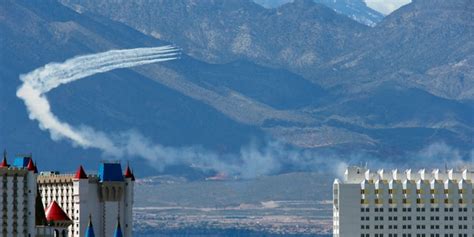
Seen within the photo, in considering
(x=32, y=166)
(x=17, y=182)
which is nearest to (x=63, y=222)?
(x=32, y=166)

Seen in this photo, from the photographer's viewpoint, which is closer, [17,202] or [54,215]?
[17,202]

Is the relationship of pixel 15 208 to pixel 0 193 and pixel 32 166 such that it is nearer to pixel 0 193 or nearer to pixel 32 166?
pixel 0 193

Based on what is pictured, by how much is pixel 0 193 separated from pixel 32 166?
19.7 metres

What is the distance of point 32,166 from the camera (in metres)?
199

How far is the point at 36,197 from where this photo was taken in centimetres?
18738

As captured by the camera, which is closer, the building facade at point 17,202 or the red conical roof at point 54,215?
the building facade at point 17,202

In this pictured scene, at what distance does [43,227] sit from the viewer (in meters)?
188

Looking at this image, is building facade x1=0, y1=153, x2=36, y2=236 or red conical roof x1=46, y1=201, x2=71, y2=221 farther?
red conical roof x1=46, y1=201, x2=71, y2=221

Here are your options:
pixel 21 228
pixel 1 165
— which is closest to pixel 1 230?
pixel 21 228

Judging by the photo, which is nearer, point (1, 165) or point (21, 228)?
point (21, 228)

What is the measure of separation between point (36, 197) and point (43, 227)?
1.96m

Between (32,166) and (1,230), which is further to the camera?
(32,166)

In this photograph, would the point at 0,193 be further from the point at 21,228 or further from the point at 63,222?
the point at 63,222

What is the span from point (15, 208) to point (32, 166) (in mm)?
19007
